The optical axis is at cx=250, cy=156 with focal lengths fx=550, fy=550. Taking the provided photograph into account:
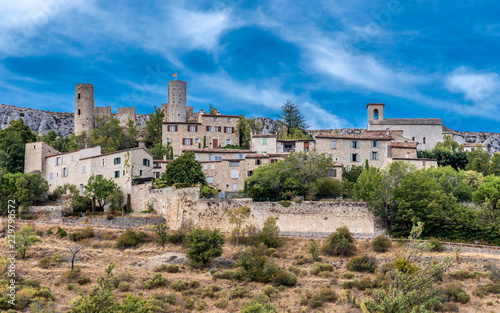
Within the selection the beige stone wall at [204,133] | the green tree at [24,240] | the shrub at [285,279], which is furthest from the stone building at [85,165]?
the shrub at [285,279]

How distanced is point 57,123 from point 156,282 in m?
71.5

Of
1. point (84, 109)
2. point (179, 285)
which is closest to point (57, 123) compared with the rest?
point (84, 109)

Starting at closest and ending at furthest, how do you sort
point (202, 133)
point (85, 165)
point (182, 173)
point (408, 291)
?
point (408, 291)
point (182, 173)
point (85, 165)
point (202, 133)

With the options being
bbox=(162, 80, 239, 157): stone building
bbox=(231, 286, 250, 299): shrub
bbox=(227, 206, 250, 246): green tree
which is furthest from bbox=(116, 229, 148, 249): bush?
bbox=(162, 80, 239, 157): stone building

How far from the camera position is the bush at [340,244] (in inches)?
2080

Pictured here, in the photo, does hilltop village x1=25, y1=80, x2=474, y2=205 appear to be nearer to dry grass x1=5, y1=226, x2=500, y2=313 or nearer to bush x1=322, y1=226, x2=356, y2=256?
dry grass x1=5, y1=226, x2=500, y2=313

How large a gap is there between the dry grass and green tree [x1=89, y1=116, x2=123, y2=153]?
27.5 metres

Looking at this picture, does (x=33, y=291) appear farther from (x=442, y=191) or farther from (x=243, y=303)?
(x=442, y=191)

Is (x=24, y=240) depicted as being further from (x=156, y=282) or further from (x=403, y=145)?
(x=403, y=145)

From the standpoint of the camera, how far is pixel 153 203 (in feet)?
201

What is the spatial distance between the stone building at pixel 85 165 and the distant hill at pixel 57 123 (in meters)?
35.8

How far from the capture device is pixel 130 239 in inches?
2142

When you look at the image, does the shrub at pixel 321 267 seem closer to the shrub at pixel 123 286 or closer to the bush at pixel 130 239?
the shrub at pixel 123 286

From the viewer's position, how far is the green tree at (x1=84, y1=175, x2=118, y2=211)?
200 ft
